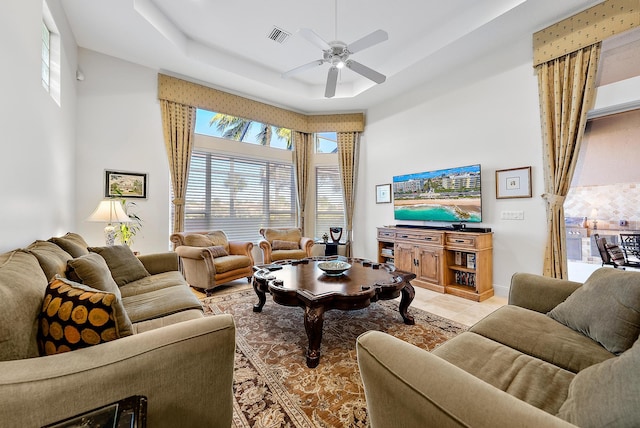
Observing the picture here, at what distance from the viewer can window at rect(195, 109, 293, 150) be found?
4.71m

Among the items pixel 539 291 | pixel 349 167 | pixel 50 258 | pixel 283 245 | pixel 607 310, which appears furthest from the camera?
pixel 349 167

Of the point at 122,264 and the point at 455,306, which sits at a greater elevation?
the point at 122,264

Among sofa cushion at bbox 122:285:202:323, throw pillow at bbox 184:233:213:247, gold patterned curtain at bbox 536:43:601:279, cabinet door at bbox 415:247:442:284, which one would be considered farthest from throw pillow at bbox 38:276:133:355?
gold patterned curtain at bbox 536:43:601:279

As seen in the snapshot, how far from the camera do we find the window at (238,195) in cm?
468

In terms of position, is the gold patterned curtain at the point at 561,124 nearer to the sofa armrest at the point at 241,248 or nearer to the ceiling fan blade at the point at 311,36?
the ceiling fan blade at the point at 311,36

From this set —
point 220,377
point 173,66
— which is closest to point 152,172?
point 173,66

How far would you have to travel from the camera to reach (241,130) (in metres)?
5.15

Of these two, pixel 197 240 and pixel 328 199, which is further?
pixel 328 199

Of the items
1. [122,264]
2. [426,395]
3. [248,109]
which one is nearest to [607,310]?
[426,395]

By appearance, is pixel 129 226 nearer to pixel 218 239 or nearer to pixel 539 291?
pixel 218 239

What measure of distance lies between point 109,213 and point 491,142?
A: 502 centimetres

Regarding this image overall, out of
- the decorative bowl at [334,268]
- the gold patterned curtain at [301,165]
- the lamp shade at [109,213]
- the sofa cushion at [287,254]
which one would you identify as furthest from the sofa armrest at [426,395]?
the gold patterned curtain at [301,165]

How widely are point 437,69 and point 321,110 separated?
7.87ft

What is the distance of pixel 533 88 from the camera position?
10.6ft
